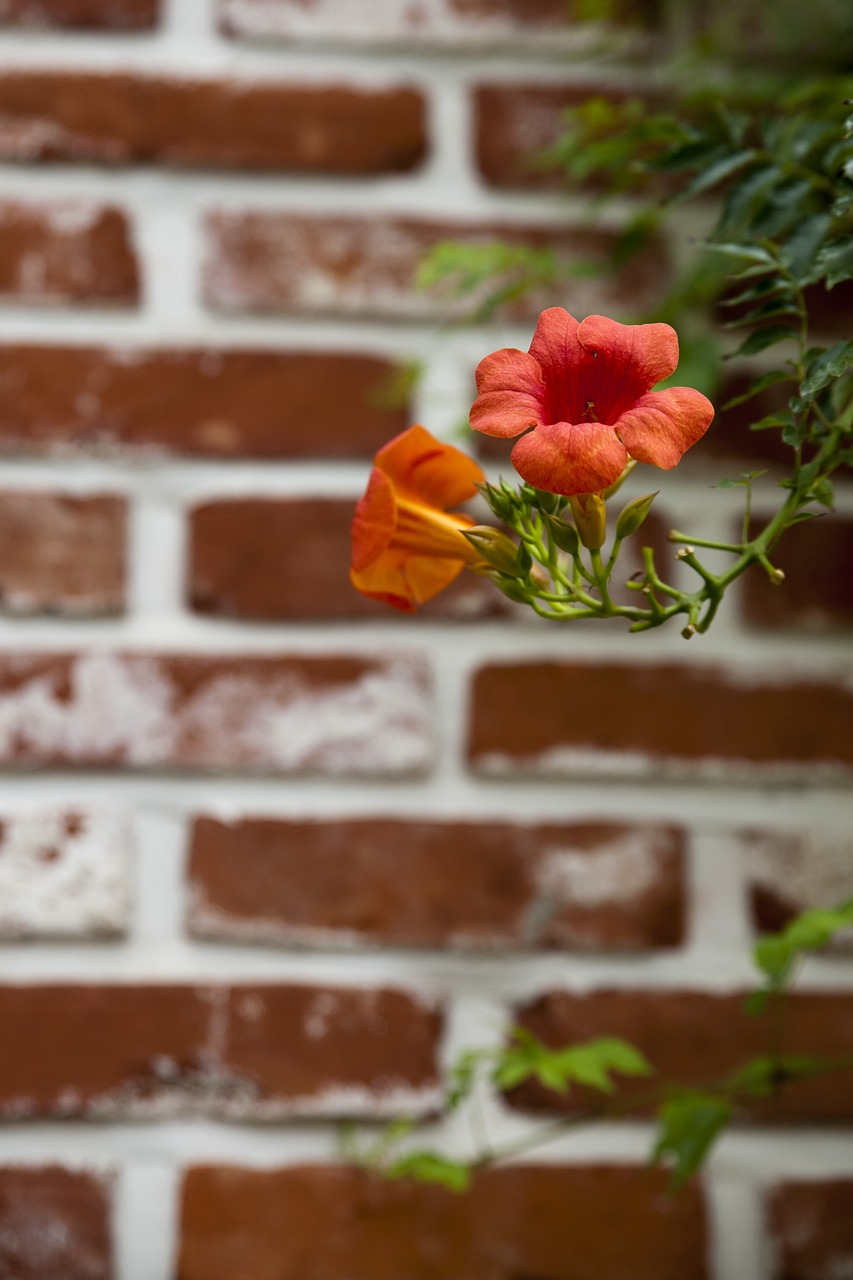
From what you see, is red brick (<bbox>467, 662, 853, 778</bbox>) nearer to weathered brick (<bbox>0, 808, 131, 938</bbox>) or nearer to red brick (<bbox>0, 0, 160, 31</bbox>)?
weathered brick (<bbox>0, 808, 131, 938</bbox>)

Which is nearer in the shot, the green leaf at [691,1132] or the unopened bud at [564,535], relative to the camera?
the unopened bud at [564,535]

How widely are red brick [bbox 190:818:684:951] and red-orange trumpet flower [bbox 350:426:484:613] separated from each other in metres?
0.27

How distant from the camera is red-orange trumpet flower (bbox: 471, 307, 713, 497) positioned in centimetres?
25


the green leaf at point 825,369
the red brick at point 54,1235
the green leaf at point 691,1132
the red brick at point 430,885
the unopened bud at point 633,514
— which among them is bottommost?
the red brick at point 54,1235

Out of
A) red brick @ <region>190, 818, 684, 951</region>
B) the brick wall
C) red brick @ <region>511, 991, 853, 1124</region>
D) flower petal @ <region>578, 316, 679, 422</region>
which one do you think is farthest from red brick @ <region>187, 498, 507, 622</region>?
flower petal @ <region>578, 316, 679, 422</region>

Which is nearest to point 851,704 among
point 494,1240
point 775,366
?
point 775,366

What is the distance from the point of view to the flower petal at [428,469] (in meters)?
0.32

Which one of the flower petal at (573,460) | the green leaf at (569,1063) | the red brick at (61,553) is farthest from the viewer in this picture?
the red brick at (61,553)

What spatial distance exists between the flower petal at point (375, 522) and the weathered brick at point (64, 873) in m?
0.33

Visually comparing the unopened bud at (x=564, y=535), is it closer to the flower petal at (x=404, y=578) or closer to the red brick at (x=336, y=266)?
the flower petal at (x=404, y=578)

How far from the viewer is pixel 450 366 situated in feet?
2.01

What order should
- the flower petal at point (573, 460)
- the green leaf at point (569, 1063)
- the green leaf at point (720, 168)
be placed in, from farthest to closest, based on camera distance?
the green leaf at point (569, 1063), the green leaf at point (720, 168), the flower petal at point (573, 460)

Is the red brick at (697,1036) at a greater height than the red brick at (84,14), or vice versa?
the red brick at (84,14)

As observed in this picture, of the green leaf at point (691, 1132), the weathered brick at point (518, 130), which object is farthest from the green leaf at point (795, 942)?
the weathered brick at point (518, 130)
